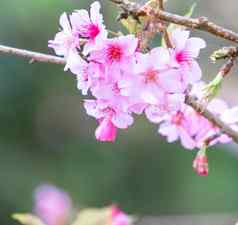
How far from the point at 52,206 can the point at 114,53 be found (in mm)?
2499

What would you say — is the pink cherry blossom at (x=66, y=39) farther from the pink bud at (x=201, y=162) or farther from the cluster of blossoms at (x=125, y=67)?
the pink bud at (x=201, y=162)

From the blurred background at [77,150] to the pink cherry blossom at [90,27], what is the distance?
328 centimetres

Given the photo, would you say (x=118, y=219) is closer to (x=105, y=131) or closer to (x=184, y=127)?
(x=184, y=127)

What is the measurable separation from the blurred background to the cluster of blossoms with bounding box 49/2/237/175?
3.28 meters

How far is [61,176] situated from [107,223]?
3051mm

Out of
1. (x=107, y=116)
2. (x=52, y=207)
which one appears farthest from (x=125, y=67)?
(x=52, y=207)

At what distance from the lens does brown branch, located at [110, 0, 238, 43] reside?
118cm

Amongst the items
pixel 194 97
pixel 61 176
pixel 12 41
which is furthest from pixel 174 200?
pixel 194 97

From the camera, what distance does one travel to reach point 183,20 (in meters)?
1.18

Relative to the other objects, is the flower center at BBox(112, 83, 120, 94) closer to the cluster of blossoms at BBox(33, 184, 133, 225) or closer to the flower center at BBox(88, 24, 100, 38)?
the flower center at BBox(88, 24, 100, 38)

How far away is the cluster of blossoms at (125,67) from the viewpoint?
3.90ft

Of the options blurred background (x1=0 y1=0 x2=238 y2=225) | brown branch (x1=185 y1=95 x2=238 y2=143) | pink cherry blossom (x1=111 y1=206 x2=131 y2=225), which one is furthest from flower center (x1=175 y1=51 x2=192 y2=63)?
blurred background (x1=0 y1=0 x2=238 y2=225)

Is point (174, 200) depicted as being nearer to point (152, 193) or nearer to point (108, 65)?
point (152, 193)

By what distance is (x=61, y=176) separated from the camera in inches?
192
